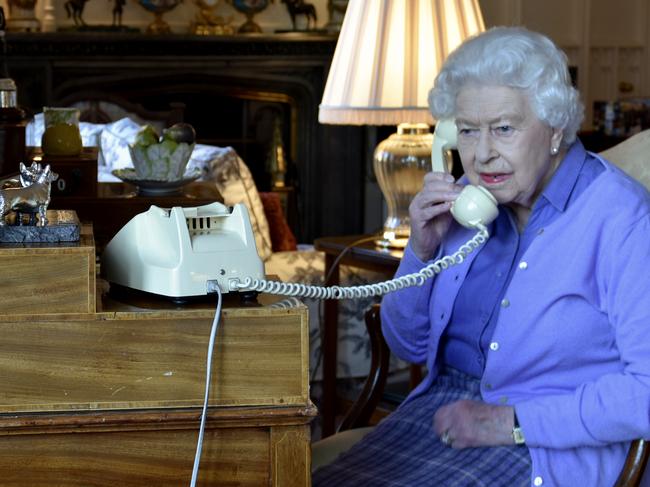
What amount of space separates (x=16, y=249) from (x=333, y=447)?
0.84 metres

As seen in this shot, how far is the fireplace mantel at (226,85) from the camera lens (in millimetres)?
5211

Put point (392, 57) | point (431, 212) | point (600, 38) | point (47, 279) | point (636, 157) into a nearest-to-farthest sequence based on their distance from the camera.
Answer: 1. point (47, 279)
2. point (431, 212)
3. point (636, 157)
4. point (392, 57)
5. point (600, 38)

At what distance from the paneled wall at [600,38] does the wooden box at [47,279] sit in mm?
4723

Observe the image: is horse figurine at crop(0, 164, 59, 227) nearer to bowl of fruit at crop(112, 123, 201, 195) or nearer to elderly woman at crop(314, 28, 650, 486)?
elderly woman at crop(314, 28, 650, 486)

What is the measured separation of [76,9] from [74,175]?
3053 millimetres

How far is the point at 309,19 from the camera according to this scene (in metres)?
5.46

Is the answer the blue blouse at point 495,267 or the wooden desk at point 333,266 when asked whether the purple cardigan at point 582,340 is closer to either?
the blue blouse at point 495,267

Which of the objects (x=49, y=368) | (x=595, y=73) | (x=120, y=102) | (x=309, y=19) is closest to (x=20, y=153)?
(x=49, y=368)

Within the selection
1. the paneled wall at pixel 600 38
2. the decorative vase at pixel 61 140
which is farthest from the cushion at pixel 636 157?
the paneled wall at pixel 600 38

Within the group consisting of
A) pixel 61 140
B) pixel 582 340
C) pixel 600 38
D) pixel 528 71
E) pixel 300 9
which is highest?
pixel 300 9

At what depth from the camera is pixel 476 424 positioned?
1.75 meters

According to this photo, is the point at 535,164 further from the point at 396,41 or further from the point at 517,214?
the point at 396,41

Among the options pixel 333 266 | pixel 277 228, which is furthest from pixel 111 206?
pixel 277 228

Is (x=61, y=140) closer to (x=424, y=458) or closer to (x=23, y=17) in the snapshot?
(x=424, y=458)
